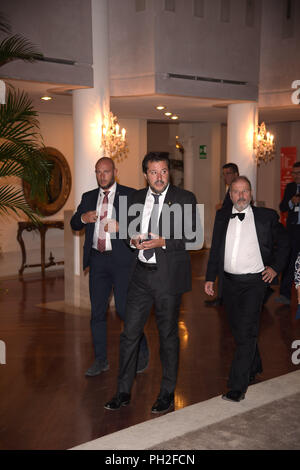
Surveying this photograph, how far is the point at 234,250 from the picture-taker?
13.7 ft

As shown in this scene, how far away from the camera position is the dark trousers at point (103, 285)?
473cm

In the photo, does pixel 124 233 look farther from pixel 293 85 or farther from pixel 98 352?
pixel 293 85

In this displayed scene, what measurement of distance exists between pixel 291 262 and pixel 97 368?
3.67 m

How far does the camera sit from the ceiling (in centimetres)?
783

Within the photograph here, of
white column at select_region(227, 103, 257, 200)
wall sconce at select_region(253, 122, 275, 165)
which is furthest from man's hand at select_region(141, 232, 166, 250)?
wall sconce at select_region(253, 122, 275, 165)

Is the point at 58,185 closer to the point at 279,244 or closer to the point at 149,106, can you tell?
the point at 149,106

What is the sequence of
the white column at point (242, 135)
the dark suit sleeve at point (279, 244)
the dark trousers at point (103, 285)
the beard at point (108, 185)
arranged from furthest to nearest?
the white column at point (242, 135) < the beard at point (108, 185) < the dark trousers at point (103, 285) < the dark suit sleeve at point (279, 244)

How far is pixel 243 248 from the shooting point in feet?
13.6

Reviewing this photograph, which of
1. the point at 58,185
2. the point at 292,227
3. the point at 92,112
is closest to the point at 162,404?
the point at 292,227

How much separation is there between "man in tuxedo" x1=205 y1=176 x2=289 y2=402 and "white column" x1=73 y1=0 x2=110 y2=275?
12.2ft

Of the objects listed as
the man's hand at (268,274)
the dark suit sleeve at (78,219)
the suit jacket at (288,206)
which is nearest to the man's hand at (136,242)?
the man's hand at (268,274)

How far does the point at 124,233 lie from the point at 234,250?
85 centimetres

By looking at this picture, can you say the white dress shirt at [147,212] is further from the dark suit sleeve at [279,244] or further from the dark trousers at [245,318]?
the dark suit sleeve at [279,244]
